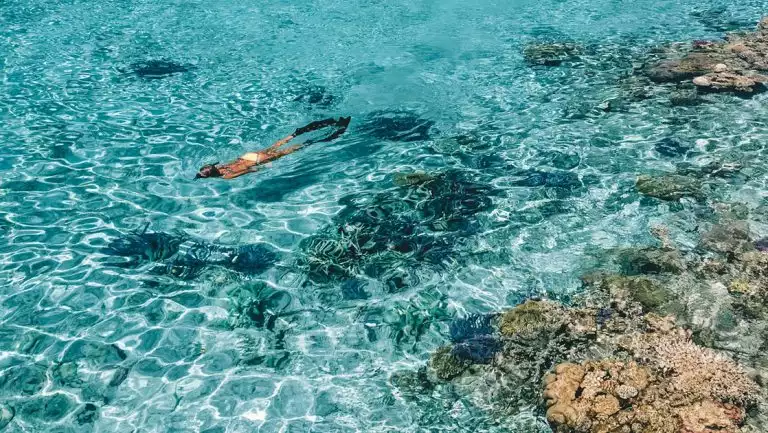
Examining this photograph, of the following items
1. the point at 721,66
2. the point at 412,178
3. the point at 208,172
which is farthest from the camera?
the point at 721,66

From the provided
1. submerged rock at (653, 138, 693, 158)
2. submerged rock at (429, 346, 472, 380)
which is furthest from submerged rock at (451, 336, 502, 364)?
submerged rock at (653, 138, 693, 158)

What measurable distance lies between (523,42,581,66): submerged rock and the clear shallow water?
515 mm

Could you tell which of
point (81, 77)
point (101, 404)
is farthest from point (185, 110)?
point (101, 404)

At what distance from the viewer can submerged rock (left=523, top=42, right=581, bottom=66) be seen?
16000 millimetres

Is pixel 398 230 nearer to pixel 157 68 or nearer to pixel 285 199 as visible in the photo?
pixel 285 199

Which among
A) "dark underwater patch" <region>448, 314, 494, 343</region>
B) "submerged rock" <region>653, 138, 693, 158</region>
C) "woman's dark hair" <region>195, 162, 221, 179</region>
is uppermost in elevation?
"woman's dark hair" <region>195, 162, 221, 179</region>

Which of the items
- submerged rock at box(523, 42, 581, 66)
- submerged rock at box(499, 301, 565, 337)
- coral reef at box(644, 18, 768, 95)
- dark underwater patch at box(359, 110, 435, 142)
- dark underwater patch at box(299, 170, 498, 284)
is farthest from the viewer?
submerged rock at box(523, 42, 581, 66)

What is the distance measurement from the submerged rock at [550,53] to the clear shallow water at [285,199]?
515mm

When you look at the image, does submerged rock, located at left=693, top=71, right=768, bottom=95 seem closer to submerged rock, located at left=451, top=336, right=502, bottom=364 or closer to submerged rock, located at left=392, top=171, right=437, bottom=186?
submerged rock, located at left=392, top=171, right=437, bottom=186

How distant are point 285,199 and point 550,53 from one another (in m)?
10.9

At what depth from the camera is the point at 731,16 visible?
1988 cm

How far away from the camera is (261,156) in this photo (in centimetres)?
1105

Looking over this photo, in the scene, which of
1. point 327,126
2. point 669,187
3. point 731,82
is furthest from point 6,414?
point 731,82

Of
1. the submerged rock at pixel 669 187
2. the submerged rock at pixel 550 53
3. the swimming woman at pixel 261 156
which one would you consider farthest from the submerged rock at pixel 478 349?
the submerged rock at pixel 550 53
